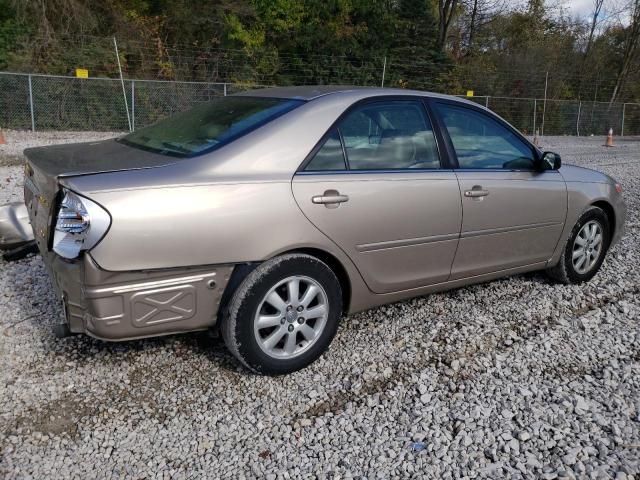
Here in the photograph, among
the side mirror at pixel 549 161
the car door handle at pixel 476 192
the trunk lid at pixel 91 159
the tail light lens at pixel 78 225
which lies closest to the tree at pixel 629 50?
the side mirror at pixel 549 161

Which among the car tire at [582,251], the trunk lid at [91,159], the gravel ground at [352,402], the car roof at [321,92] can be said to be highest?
the car roof at [321,92]

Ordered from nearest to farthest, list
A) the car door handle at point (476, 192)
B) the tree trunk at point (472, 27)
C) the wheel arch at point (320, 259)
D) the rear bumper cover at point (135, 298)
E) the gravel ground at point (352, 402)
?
the gravel ground at point (352, 402)
the rear bumper cover at point (135, 298)
the wheel arch at point (320, 259)
the car door handle at point (476, 192)
the tree trunk at point (472, 27)

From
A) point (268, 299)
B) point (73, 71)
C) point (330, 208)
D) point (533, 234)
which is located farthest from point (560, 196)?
point (73, 71)

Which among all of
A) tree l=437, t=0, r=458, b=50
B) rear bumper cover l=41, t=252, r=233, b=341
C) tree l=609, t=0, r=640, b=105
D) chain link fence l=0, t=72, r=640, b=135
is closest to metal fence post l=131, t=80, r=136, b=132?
chain link fence l=0, t=72, r=640, b=135

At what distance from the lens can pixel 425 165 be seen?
371cm

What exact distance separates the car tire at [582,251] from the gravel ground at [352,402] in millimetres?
616

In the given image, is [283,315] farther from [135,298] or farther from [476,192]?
[476,192]

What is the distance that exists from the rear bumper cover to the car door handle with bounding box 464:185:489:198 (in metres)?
1.76

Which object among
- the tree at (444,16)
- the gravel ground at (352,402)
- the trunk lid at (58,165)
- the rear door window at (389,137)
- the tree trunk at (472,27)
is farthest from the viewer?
the tree trunk at (472,27)

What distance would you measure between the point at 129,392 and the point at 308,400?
3.12 feet

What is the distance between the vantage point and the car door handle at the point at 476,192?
382 centimetres

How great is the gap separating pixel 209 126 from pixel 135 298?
1.19m

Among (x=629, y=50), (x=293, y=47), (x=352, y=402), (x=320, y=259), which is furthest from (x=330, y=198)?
(x=629, y=50)

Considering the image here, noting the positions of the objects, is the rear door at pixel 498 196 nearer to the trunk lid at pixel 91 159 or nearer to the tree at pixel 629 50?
the trunk lid at pixel 91 159
